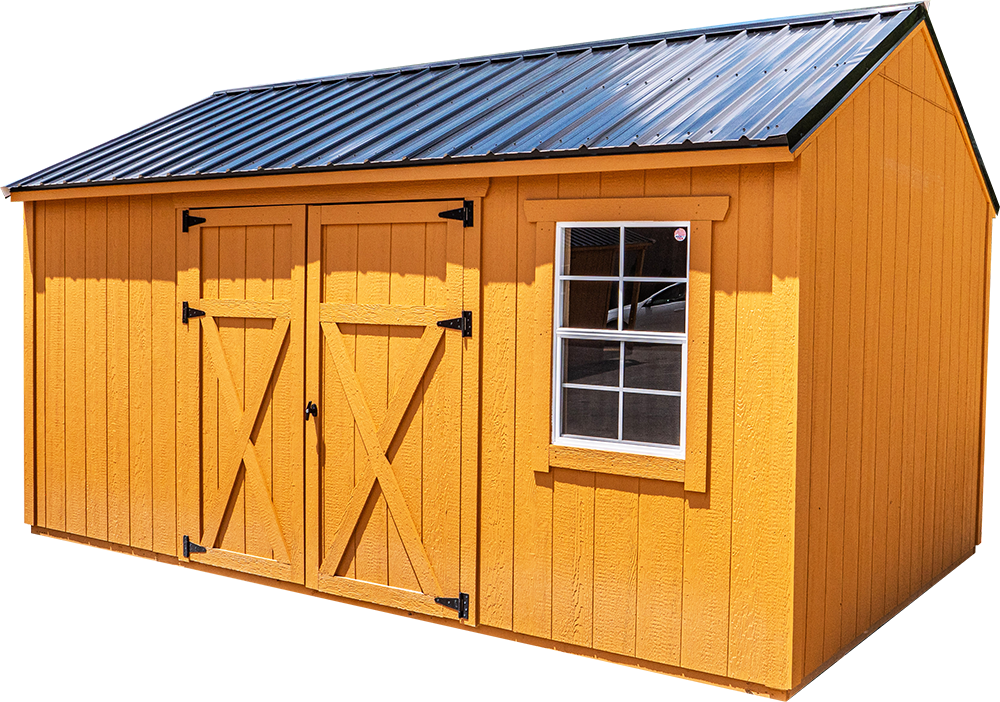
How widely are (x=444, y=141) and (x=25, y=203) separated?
413cm

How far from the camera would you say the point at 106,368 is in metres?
7.40

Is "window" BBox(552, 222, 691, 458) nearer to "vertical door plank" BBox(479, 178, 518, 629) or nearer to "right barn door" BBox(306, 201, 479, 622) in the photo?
"vertical door plank" BBox(479, 178, 518, 629)

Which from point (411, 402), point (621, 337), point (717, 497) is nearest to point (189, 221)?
point (411, 402)

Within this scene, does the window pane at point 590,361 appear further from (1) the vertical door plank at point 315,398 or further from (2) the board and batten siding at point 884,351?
(1) the vertical door plank at point 315,398

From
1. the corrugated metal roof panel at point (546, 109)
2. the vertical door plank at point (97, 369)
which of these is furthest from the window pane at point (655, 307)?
the vertical door plank at point (97, 369)

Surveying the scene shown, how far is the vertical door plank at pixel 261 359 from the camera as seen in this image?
6.44 meters

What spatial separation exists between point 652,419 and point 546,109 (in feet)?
6.90

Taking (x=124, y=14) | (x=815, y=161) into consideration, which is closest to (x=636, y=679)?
(x=815, y=161)

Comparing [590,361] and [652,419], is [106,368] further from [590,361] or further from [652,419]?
[652,419]

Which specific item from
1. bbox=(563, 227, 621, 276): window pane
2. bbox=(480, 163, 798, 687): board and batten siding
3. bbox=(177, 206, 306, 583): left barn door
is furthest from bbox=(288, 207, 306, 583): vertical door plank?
bbox=(563, 227, 621, 276): window pane

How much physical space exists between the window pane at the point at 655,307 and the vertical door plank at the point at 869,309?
1162mm

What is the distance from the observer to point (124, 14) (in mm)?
61750

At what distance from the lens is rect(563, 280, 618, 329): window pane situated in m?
5.08

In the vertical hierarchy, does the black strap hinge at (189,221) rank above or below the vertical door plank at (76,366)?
above
